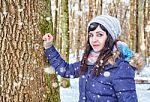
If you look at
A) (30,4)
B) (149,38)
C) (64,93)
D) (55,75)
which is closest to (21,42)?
(30,4)

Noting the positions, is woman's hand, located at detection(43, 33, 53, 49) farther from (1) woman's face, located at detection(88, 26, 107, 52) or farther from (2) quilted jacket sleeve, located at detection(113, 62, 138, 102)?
(2) quilted jacket sleeve, located at detection(113, 62, 138, 102)

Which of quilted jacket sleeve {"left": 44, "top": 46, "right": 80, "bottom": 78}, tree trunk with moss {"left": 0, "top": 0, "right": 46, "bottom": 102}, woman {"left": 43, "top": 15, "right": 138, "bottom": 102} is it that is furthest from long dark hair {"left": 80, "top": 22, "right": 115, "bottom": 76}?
tree trunk with moss {"left": 0, "top": 0, "right": 46, "bottom": 102}

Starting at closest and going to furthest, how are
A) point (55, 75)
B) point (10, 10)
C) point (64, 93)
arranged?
1. point (10, 10)
2. point (55, 75)
3. point (64, 93)

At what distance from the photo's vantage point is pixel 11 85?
362 cm

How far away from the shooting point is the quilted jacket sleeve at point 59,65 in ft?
12.8

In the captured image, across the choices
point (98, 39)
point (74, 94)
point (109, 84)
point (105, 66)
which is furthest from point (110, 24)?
point (74, 94)

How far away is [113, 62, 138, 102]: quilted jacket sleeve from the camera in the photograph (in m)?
3.62

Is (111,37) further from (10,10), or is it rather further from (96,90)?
(10,10)

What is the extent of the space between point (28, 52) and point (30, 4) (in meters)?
0.44

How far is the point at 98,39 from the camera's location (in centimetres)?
380

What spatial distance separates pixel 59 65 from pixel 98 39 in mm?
539

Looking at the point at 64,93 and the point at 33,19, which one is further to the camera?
the point at 64,93

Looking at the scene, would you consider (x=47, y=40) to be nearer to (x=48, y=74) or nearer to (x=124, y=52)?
(x=48, y=74)

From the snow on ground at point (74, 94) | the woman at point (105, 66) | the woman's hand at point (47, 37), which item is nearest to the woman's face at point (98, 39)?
the woman at point (105, 66)
